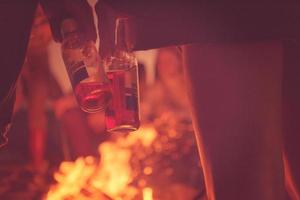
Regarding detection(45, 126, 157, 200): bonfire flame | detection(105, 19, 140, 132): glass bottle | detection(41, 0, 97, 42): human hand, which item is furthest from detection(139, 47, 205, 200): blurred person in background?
detection(41, 0, 97, 42): human hand

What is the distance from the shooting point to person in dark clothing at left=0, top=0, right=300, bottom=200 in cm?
80

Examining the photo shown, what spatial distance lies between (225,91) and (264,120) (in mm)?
94

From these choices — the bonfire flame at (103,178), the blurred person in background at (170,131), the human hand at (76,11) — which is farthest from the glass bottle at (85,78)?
the blurred person in background at (170,131)

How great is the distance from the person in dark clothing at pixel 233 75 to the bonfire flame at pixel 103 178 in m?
0.73

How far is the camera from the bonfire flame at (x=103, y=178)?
4.96 ft

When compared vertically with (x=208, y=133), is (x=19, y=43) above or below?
above

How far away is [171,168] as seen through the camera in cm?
244

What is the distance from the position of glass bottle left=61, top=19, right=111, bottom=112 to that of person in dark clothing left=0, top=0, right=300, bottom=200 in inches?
10.3

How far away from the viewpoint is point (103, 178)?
192cm

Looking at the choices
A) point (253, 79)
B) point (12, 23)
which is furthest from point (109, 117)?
point (253, 79)

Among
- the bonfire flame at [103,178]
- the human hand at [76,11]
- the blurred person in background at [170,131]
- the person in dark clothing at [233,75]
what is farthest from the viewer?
the blurred person in background at [170,131]

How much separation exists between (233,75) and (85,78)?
46 cm

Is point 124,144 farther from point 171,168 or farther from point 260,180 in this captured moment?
point 260,180

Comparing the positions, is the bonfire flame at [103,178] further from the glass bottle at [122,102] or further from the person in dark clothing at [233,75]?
the person in dark clothing at [233,75]
